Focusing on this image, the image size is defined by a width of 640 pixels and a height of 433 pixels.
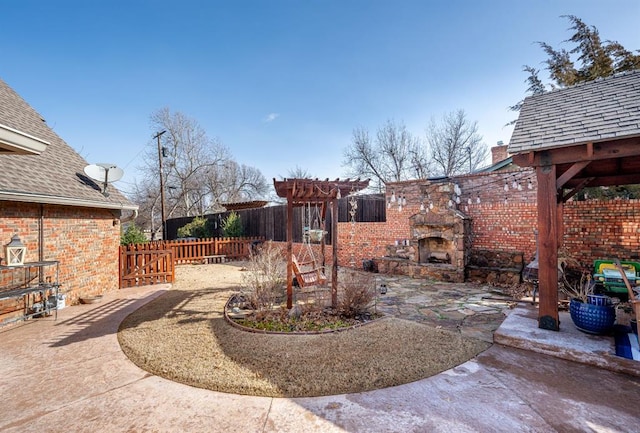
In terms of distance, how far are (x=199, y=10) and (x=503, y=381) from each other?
1006 centimetres

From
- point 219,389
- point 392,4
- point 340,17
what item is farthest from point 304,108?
point 219,389

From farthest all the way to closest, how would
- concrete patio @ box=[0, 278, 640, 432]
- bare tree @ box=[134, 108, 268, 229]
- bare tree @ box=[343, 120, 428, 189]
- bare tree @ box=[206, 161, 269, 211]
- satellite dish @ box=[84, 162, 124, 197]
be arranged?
bare tree @ box=[206, 161, 269, 211]
bare tree @ box=[343, 120, 428, 189]
bare tree @ box=[134, 108, 268, 229]
satellite dish @ box=[84, 162, 124, 197]
concrete patio @ box=[0, 278, 640, 432]

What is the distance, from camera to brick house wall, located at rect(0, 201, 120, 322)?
490cm

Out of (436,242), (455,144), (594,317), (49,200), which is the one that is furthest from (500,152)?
(49,200)

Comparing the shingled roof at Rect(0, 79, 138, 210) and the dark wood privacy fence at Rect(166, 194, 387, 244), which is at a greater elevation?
the shingled roof at Rect(0, 79, 138, 210)

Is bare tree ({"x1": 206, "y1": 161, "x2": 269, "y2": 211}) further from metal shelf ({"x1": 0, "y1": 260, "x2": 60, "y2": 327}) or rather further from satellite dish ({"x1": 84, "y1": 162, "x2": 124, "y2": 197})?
metal shelf ({"x1": 0, "y1": 260, "x2": 60, "y2": 327})

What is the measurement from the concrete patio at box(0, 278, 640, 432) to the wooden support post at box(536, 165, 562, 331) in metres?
0.57

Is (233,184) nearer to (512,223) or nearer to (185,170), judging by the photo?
(185,170)

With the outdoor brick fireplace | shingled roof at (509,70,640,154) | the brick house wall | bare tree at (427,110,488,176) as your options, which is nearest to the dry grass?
the brick house wall

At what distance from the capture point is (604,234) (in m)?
6.24

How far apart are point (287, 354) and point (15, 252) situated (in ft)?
15.9

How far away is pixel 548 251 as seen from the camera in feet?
12.6

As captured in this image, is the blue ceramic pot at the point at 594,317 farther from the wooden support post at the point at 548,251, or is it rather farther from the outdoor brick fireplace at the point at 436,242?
the outdoor brick fireplace at the point at 436,242

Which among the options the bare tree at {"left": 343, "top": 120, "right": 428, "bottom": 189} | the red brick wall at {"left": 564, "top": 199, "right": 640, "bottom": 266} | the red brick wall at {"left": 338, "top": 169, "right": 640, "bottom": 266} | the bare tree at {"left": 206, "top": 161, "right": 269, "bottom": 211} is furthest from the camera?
the bare tree at {"left": 206, "top": 161, "right": 269, "bottom": 211}
